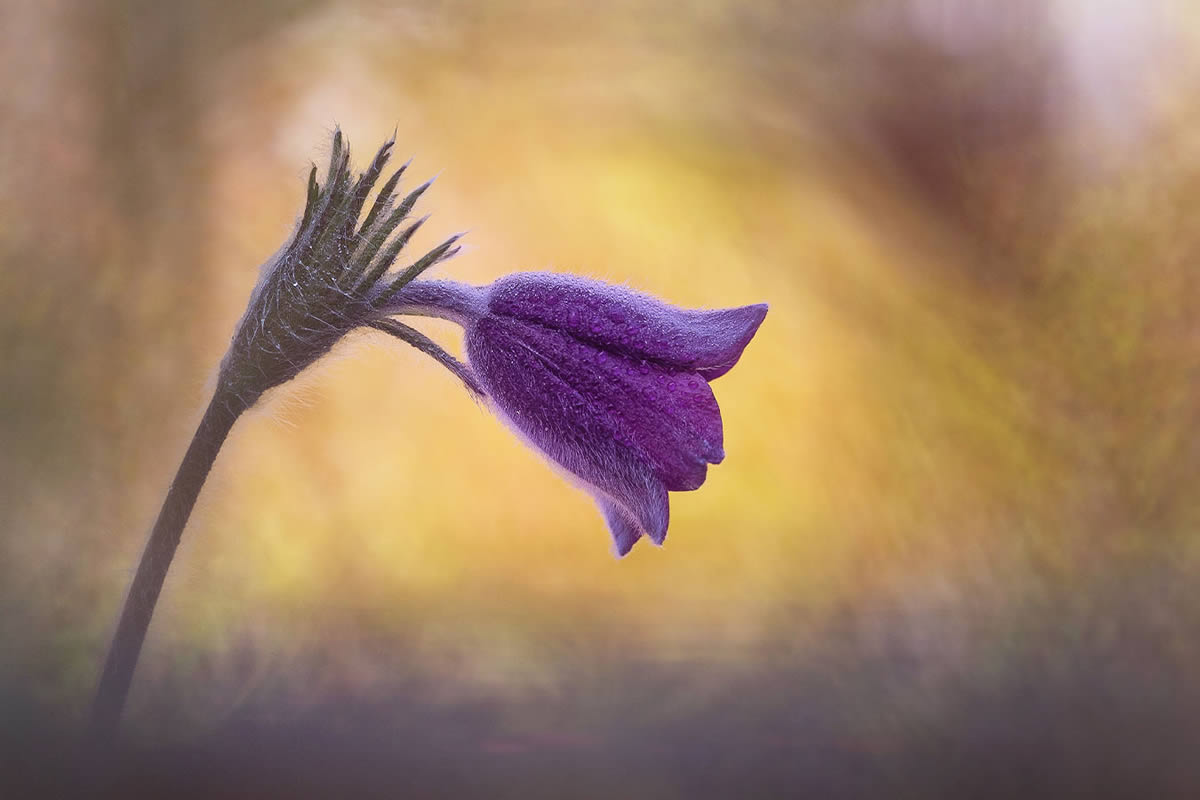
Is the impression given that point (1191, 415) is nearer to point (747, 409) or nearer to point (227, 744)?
point (747, 409)

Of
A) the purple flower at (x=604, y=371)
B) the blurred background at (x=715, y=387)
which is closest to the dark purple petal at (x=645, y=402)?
the purple flower at (x=604, y=371)

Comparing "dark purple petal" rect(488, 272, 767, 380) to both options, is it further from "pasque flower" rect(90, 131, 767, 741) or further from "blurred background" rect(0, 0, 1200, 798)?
"blurred background" rect(0, 0, 1200, 798)

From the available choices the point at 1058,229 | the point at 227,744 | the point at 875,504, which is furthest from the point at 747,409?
the point at 227,744

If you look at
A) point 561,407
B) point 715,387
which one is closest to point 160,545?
point 561,407

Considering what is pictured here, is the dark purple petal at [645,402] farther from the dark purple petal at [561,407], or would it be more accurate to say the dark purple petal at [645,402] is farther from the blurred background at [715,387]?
the blurred background at [715,387]

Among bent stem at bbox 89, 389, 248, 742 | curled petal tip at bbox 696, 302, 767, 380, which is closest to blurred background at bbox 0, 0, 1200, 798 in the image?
bent stem at bbox 89, 389, 248, 742

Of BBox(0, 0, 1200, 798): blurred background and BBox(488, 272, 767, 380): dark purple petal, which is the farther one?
BBox(0, 0, 1200, 798): blurred background

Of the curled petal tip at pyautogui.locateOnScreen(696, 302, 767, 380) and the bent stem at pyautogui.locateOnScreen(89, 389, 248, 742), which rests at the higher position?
the curled petal tip at pyautogui.locateOnScreen(696, 302, 767, 380)
